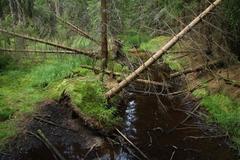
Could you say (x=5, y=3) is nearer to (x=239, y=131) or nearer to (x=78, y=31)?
(x=78, y=31)

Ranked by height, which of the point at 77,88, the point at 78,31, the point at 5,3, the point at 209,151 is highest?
the point at 5,3

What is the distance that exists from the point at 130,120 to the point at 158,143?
161 centimetres

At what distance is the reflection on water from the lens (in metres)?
8.89

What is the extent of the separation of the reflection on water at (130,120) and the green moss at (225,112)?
2.03m

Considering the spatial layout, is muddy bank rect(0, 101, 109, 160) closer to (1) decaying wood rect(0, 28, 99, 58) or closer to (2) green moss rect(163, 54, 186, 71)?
(1) decaying wood rect(0, 28, 99, 58)

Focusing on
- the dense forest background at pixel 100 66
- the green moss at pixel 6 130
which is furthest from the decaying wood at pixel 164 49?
the green moss at pixel 6 130

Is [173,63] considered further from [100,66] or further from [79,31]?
[79,31]

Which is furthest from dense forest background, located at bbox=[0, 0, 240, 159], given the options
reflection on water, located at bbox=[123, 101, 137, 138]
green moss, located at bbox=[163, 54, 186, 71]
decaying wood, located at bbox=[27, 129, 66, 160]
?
decaying wood, located at bbox=[27, 129, 66, 160]

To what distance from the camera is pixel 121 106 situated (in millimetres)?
10648

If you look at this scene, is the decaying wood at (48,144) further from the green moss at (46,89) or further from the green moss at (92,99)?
the green moss at (92,99)

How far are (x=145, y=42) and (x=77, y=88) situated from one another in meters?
13.3

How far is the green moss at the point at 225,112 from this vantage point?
28.2ft

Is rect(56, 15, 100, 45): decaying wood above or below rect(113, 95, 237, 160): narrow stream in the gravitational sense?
above

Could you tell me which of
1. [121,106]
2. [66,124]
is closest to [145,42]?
[121,106]
